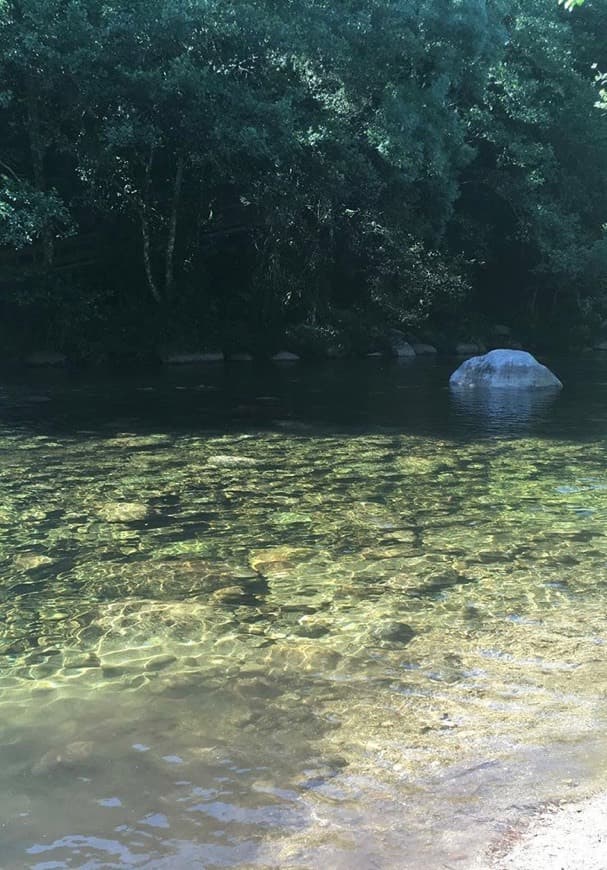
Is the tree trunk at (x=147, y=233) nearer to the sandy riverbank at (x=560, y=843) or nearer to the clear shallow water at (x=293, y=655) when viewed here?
the clear shallow water at (x=293, y=655)

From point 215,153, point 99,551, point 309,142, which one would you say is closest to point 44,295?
point 215,153

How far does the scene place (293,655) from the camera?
4.15 metres

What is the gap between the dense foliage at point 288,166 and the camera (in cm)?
1652

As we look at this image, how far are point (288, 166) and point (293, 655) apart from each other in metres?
16.6

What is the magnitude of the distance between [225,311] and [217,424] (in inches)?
555

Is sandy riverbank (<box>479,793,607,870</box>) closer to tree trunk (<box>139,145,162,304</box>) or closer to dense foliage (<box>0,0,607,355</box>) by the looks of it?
dense foliage (<box>0,0,607,355</box>)

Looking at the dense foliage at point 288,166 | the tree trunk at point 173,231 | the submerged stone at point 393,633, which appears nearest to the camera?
the submerged stone at point 393,633

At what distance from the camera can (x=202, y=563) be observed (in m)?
5.64

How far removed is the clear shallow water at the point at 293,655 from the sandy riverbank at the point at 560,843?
9 cm

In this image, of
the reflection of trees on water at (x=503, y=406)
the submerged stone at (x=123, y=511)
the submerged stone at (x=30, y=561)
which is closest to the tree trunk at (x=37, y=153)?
the reflection of trees on water at (x=503, y=406)

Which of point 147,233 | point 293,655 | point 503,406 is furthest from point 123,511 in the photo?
point 147,233

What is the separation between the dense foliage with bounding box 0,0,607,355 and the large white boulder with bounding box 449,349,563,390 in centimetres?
523

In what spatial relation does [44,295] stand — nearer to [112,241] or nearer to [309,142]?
[112,241]

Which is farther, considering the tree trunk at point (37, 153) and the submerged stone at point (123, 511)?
the tree trunk at point (37, 153)
